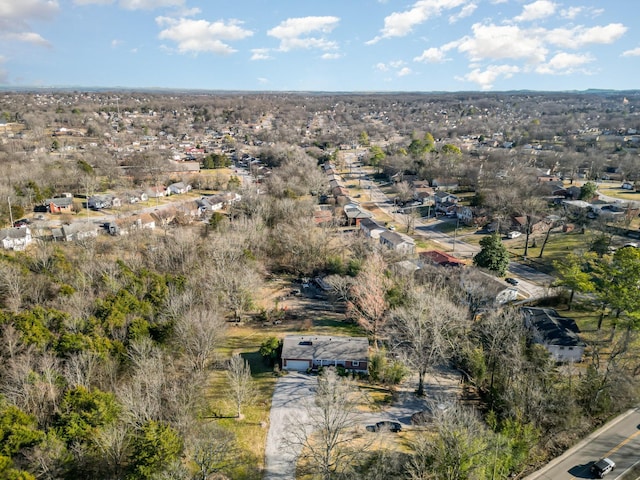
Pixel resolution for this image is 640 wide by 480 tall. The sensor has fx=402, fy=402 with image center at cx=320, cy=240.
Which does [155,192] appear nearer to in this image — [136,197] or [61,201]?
[136,197]

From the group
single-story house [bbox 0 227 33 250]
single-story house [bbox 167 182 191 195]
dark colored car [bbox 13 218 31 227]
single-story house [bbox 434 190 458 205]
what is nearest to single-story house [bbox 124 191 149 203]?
single-story house [bbox 167 182 191 195]

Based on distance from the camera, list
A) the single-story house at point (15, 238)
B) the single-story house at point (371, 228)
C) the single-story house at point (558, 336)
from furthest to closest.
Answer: the single-story house at point (371, 228)
the single-story house at point (15, 238)
the single-story house at point (558, 336)

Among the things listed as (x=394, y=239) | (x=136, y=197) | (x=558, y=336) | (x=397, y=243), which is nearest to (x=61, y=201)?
(x=136, y=197)

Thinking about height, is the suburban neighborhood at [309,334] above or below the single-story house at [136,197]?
below

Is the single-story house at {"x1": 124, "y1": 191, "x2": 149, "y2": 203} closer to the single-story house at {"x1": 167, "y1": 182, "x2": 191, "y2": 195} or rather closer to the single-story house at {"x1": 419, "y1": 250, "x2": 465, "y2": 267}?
the single-story house at {"x1": 167, "y1": 182, "x2": 191, "y2": 195}

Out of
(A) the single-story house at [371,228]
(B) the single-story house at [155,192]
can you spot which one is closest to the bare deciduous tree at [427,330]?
(A) the single-story house at [371,228]

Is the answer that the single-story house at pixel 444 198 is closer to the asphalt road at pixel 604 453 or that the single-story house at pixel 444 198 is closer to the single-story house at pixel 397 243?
the single-story house at pixel 397 243
